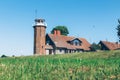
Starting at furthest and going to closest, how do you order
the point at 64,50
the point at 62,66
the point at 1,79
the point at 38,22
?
the point at 64,50 < the point at 38,22 < the point at 62,66 < the point at 1,79

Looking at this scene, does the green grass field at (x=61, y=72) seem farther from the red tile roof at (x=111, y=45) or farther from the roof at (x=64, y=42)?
the red tile roof at (x=111, y=45)

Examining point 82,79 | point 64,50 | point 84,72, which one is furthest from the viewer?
point 64,50

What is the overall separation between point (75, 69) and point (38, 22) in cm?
5710

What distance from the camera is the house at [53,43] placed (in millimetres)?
80312

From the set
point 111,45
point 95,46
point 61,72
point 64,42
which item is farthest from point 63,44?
point 61,72

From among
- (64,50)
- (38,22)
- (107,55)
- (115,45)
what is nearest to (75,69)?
(107,55)

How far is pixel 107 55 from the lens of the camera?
194 ft

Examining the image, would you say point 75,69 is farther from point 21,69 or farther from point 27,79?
point 27,79

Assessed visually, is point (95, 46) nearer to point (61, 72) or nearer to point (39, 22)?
point (39, 22)

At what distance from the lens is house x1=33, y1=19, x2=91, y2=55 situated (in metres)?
80.3

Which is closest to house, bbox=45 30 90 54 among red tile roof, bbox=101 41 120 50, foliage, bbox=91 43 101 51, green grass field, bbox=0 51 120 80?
foliage, bbox=91 43 101 51

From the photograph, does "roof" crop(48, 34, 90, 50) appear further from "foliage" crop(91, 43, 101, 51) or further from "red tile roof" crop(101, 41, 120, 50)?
"red tile roof" crop(101, 41, 120, 50)

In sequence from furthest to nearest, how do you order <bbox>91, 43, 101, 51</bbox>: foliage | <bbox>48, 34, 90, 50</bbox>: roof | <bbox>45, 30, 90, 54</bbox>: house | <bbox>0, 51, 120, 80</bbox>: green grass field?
<bbox>91, 43, 101, 51</bbox>: foliage → <bbox>48, 34, 90, 50</bbox>: roof → <bbox>45, 30, 90, 54</bbox>: house → <bbox>0, 51, 120, 80</bbox>: green grass field

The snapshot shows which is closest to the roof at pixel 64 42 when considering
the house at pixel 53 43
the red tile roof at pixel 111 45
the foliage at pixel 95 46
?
the house at pixel 53 43
